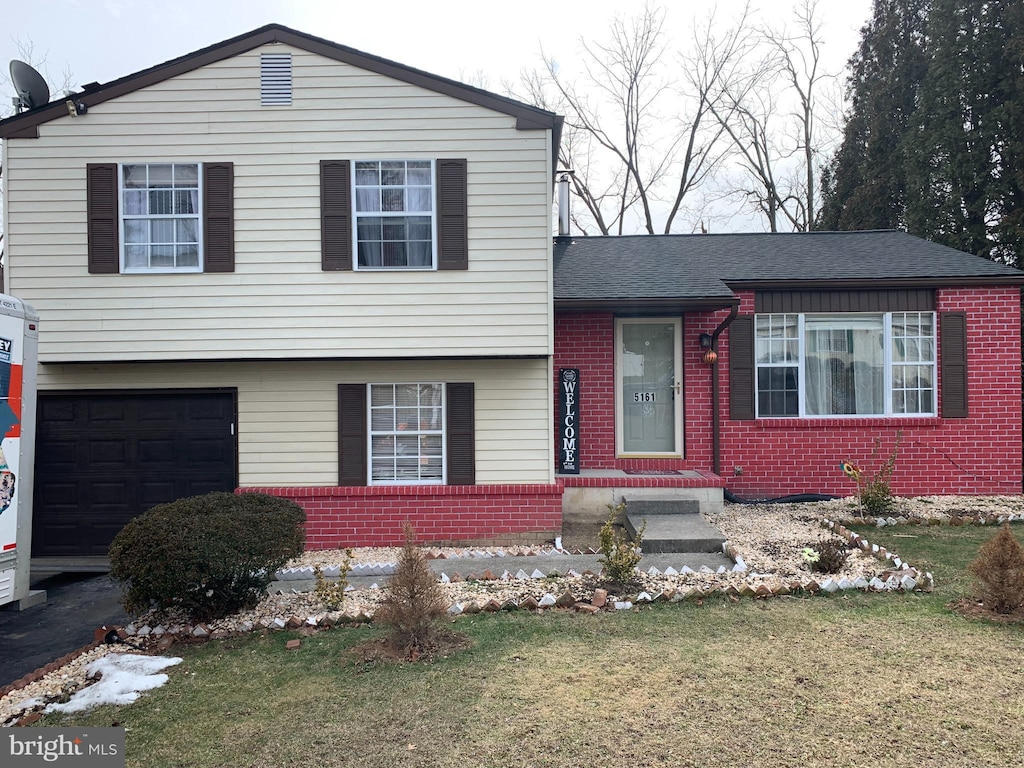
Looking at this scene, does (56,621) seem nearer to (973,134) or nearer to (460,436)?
(460,436)

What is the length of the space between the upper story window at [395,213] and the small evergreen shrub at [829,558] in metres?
4.99

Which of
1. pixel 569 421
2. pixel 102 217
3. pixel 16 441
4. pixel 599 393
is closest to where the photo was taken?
pixel 16 441

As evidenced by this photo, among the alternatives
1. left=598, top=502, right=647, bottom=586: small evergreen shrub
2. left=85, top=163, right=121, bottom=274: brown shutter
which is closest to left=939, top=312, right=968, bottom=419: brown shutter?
left=598, top=502, right=647, bottom=586: small evergreen shrub

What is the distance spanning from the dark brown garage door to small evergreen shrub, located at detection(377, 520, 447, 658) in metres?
4.26

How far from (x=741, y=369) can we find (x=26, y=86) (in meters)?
9.68

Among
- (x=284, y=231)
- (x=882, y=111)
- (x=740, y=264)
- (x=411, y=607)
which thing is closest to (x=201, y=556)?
(x=411, y=607)

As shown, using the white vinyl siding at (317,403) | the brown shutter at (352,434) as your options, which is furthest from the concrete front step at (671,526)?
the brown shutter at (352,434)

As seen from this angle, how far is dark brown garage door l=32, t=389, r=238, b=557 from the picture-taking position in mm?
7930

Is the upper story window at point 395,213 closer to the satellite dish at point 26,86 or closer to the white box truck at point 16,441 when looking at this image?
the white box truck at point 16,441

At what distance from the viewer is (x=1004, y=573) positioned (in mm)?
4922

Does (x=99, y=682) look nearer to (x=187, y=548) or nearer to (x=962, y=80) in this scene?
(x=187, y=548)

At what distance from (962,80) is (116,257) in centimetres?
1696

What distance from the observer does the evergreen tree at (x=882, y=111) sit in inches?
687

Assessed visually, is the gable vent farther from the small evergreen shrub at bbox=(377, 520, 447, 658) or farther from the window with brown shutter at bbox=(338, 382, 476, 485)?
the small evergreen shrub at bbox=(377, 520, 447, 658)
